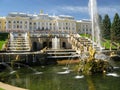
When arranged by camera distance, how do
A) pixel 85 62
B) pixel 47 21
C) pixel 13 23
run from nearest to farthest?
pixel 85 62, pixel 13 23, pixel 47 21

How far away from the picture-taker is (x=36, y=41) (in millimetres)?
53594

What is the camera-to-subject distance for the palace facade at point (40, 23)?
117 m

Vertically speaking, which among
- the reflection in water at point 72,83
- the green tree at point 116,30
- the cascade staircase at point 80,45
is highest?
the green tree at point 116,30

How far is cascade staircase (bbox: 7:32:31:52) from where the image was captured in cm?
4432

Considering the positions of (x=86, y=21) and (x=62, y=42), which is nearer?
(x=62, y=42)

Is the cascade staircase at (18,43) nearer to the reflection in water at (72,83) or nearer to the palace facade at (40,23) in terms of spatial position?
the reflection in water at (72,83)

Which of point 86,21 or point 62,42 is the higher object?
point 86,21

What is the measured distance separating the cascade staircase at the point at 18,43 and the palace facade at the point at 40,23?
58734mm

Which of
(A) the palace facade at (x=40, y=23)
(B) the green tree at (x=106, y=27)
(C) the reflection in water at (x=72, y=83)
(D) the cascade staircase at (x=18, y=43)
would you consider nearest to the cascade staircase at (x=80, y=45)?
(D) the cascade staircase at (x=18, y=43)

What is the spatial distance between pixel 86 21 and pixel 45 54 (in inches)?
3976

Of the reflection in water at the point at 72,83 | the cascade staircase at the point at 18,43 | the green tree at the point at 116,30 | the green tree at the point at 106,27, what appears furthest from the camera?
the green tree at the point at 106,27

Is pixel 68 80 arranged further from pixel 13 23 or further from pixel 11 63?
pixel 13 23

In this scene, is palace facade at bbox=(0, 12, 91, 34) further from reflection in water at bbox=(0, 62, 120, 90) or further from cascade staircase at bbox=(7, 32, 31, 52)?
reflection in water at bbox=(0, 62, 120, 90)

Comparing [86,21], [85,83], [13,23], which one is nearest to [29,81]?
[85,83]
